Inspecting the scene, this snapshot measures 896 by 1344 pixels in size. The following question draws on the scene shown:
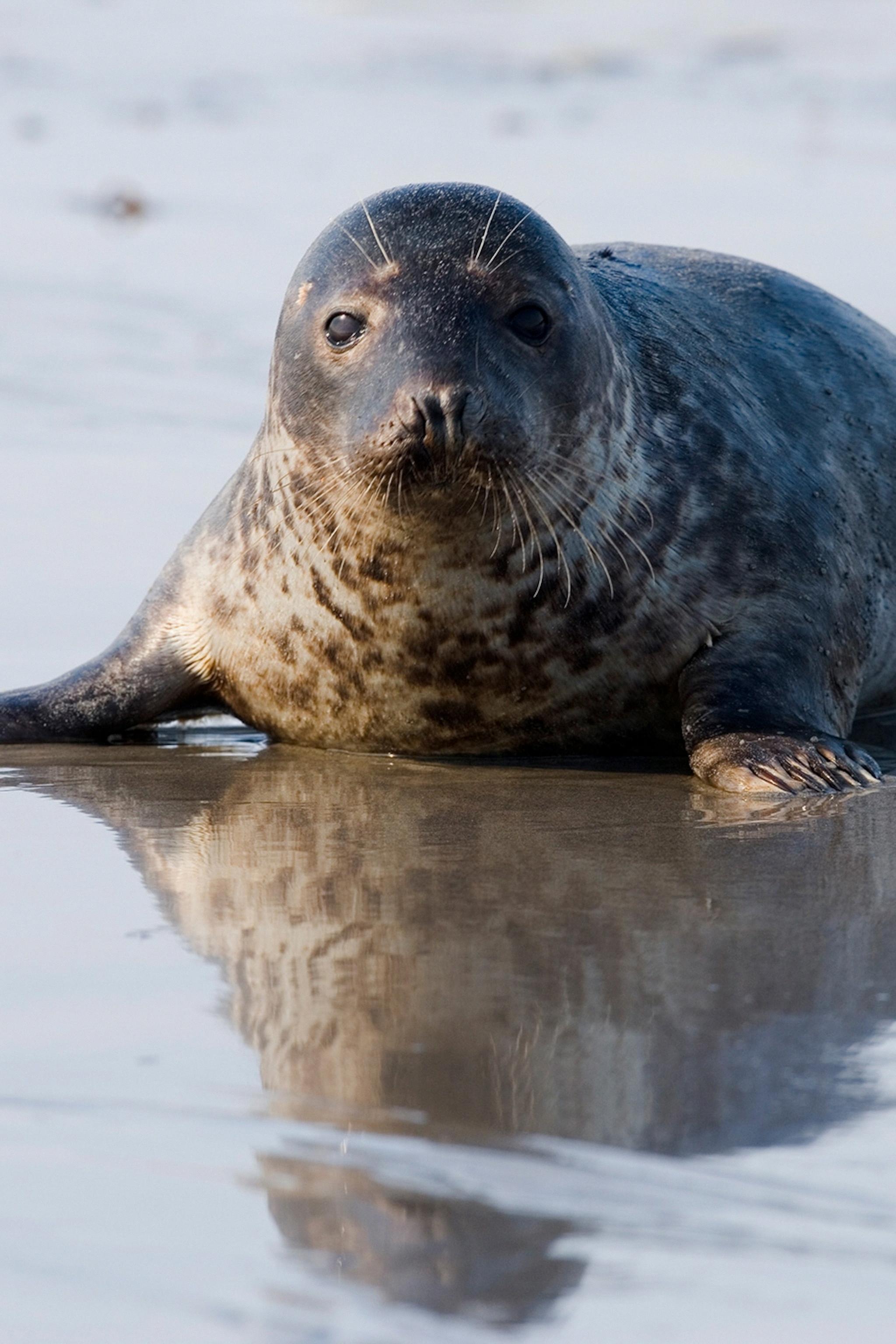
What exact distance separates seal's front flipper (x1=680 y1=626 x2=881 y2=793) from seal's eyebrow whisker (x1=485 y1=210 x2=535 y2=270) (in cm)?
99

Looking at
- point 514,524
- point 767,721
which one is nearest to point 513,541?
point 514,524

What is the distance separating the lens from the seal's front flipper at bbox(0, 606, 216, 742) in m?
4.97

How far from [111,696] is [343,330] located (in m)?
1.18

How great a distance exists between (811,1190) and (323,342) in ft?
8.38

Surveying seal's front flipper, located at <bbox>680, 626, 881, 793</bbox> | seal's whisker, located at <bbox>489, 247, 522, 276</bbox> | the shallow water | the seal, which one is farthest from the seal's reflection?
seal's whisker, located at <bbox>489, 247, 522, 276</bbox>

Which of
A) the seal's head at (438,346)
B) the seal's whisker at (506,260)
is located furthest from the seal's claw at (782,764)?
the seal's whisker at (506,260)

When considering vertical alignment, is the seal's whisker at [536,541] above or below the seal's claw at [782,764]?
above

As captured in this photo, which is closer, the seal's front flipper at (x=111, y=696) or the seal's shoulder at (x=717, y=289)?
the seal's front flipper at (x=111, y=696)

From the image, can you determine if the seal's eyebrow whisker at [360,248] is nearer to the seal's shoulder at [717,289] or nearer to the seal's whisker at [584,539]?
the seal's whisker at [584,539]

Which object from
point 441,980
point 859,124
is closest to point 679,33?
point 859,124

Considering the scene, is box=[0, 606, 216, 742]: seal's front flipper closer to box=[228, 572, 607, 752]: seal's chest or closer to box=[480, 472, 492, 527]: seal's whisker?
box=[228, 572, 607, 752]: seal's chest

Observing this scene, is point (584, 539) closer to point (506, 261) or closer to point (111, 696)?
point (506, 261)

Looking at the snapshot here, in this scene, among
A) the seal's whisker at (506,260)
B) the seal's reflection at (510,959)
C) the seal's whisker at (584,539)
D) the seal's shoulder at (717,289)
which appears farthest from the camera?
the seal's shoulder at (717,289)

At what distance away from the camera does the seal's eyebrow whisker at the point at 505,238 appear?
4359 mm
